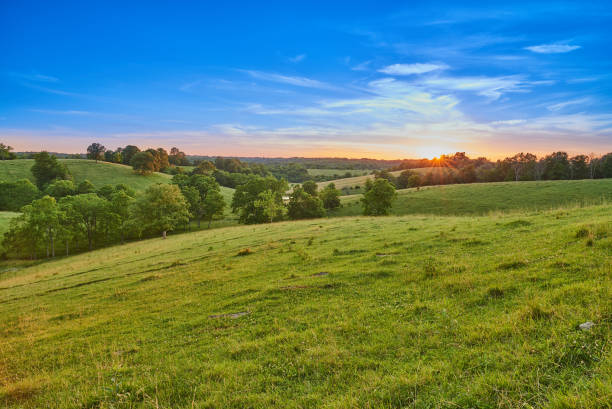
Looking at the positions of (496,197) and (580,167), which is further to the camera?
(580,167)

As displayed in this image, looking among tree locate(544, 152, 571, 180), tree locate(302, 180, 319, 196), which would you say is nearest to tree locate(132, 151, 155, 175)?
tree locate(302, 180, 319, 196)

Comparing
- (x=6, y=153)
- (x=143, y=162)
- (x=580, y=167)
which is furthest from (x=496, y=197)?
(x=6, y=153)

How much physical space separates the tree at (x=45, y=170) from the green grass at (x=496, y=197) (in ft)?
290

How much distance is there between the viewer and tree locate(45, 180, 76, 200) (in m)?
74.6

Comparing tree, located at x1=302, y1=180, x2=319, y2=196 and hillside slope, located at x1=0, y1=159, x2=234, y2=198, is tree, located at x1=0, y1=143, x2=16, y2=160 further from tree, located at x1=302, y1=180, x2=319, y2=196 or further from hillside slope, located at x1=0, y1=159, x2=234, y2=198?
tree, located at x1=302, y1=180, x2=319, y2=196

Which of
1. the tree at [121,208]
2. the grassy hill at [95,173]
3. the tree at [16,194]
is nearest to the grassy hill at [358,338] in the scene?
the tree at [121,208]

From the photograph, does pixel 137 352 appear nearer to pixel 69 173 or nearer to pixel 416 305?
pixel 416 305

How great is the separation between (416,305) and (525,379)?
326cm

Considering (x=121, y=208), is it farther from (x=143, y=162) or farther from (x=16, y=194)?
(x=143, y=162)

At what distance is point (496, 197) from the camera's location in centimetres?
6003

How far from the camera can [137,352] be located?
739 cm

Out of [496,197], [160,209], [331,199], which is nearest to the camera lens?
[160,209]

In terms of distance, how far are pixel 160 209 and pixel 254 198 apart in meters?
21.0

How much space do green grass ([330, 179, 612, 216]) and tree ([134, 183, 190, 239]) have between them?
36.7m
